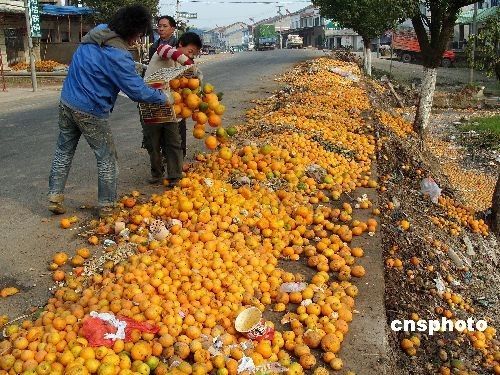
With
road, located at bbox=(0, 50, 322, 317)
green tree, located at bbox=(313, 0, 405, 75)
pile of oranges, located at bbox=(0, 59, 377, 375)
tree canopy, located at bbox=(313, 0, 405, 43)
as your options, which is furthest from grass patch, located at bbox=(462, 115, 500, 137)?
pile of oranges, located at bbox=(0, 59, 377, 375)

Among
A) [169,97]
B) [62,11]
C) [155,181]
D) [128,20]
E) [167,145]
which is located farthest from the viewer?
[62,11]

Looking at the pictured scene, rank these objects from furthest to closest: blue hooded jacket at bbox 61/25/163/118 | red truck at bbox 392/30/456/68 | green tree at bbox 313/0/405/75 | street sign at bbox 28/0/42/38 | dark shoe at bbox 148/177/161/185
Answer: red truck at bbox 392/30/456/68 < green tree at bbox 313/0/405/75 < street sign at bbox 28/0/42/38 < dark shoe at bbox 148/177/161/185 < blue hooded jacket at bbox 61/25/163/118

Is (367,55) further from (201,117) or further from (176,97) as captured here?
(176,97)

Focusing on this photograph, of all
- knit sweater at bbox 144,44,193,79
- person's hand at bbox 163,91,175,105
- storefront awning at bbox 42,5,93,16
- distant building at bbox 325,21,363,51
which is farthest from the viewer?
distant building at bbox 325,21,363,51

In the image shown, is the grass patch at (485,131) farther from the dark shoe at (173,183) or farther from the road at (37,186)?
the dark shoe at (173,183)

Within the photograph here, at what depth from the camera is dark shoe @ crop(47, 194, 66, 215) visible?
18.0 feet

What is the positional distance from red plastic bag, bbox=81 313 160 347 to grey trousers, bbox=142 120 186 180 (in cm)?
309

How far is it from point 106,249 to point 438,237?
438 cm

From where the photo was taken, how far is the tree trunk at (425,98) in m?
12.6

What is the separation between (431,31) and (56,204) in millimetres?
10497

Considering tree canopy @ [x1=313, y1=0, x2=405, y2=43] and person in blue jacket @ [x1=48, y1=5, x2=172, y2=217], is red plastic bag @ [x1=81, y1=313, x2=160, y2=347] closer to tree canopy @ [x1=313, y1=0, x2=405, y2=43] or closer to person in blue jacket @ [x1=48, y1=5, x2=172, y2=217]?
person in blue jacket @ [x1=48, y1=5, x2=172, y2=217]

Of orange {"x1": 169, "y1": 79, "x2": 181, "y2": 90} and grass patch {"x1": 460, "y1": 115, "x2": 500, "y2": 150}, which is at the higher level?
orange {"x1": 169, "y1": 79, "x2": 181, "y2": 90}

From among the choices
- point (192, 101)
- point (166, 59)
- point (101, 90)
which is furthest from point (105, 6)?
point (101, 90)

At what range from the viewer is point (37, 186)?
6.70m
